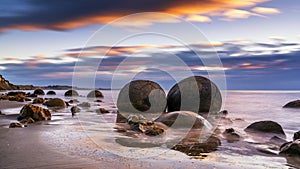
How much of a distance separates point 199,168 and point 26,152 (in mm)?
2669

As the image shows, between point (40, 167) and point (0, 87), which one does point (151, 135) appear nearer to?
point (40, 167)

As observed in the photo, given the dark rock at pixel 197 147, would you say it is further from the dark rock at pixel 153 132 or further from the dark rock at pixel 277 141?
the dark rock at pixel 277 141

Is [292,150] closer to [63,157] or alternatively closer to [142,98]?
[63,157]

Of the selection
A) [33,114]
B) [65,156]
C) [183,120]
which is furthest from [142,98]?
[65,156]

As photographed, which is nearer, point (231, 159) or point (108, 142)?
point (231, 159)

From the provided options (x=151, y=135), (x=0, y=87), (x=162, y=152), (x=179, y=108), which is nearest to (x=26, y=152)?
(x=162, y=152)

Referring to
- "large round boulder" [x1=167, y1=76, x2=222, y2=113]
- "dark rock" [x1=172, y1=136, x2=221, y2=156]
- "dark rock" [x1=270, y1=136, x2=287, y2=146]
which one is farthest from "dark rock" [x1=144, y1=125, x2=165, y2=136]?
"large round boulder" [x1=167, y1=76, x2=222, y2=113]

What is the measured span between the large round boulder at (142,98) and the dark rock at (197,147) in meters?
8.07

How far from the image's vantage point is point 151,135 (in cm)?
741

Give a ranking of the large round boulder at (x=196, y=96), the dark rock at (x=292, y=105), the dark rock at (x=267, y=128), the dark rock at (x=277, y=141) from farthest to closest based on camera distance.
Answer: the dark rock at (x=292, y=105) → the large round boulder at (x=196, y=96) → the dark rock at (x=267, y=128) → the dark rock at (x=277, y=141)

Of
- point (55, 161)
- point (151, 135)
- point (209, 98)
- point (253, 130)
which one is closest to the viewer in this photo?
point (55, 161)

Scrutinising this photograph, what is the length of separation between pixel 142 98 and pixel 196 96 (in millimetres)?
2556

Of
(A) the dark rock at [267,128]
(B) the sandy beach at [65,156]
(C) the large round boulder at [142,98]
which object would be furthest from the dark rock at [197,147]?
(C) the large round boulder at [142,98]

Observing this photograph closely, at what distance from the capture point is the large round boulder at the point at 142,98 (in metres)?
15.1
